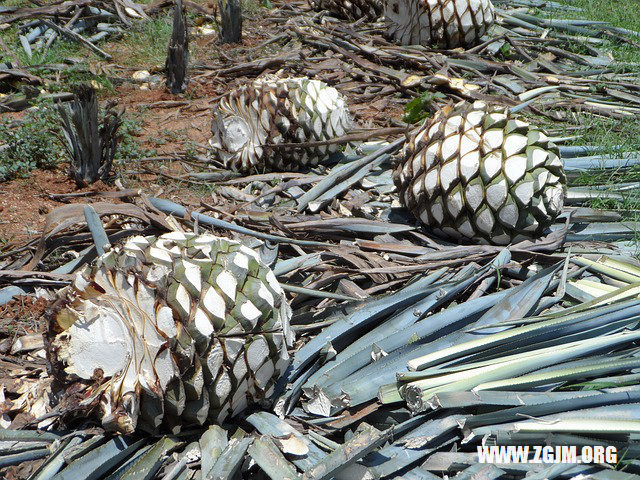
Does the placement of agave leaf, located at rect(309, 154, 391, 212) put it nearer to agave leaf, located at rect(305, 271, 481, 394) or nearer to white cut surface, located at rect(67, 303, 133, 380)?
agave leaf, located at rect(305, 271, 481, 394)

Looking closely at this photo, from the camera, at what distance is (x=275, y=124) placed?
3543mm

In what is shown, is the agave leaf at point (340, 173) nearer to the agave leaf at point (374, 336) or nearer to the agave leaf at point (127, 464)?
the agave leaf at point (374, 336)

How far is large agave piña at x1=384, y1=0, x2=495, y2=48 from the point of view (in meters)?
→ 5.38

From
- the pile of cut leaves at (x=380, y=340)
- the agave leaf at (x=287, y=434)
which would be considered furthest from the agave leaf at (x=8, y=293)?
the agave leaf at (x=287, y=434)

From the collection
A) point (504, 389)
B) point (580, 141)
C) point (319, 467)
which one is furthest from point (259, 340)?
point (580, 141)

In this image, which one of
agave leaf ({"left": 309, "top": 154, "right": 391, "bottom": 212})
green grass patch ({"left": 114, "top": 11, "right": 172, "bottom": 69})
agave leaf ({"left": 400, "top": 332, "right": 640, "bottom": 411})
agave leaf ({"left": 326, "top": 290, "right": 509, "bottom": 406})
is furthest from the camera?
green grass patch ({"left": 114, "top": 11, "right": 172, "bottom": 69})

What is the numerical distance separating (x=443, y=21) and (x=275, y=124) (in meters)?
2.45

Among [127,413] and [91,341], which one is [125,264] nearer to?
[91,341]

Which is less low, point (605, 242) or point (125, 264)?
point (125, 264)

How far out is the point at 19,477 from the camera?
1.81 metres

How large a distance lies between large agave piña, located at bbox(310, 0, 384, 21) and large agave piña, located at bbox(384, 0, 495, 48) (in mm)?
624

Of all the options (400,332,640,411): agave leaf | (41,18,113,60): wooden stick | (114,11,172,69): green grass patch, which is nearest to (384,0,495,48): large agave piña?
(114,11,172,69): green grass patch

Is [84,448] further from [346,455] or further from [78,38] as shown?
[78,38]

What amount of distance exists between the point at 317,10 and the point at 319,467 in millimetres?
5637
